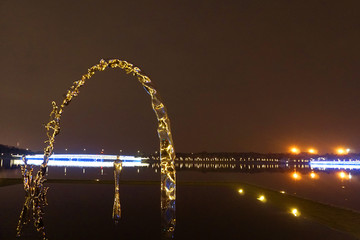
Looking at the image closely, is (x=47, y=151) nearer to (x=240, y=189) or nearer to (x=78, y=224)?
(x=78, y=224)

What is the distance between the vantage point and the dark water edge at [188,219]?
9.16 m

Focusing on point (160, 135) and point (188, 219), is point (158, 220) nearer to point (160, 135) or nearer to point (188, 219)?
point (188, 219)

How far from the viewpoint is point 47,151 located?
9.67 metres

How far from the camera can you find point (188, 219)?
1159cm

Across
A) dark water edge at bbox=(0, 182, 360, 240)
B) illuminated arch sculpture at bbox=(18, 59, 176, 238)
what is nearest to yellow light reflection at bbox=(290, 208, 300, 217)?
dark water edge at bbox=(0, 182, 360, 240)

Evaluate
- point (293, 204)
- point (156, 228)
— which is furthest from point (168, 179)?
point (293, 204)

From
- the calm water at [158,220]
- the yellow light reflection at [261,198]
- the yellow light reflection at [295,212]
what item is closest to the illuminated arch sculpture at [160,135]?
the calm water at [158,220]

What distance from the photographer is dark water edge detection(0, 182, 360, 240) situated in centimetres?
916

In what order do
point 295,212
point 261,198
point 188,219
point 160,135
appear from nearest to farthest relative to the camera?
point 160,135 → point 188,219 → point 295,212 → point 261,198

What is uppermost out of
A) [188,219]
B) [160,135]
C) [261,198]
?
[160,135]

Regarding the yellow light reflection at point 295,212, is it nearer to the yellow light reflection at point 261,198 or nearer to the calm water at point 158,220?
the calm water at point 158,220

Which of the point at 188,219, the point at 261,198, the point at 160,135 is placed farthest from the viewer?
the point at 261,198

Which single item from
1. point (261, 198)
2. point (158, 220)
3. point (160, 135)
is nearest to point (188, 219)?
point (158, 220)

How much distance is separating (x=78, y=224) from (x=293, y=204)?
9.09 meters
